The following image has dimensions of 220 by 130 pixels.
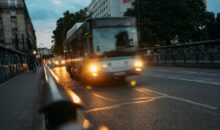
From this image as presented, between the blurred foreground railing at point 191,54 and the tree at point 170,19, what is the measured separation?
1273cm

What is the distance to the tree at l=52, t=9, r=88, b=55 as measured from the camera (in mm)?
73938

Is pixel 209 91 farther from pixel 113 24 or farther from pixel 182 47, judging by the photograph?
pixel 182 47

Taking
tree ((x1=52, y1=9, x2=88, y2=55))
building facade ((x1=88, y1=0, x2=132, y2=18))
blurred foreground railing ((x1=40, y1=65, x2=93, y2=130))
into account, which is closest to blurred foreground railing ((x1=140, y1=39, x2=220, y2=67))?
blurred foreground railing ((x1=40, y1=65, x2=93, y2=130))

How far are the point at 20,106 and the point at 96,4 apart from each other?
11385cm

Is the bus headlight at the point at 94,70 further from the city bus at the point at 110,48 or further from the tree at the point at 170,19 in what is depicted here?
the tree at the point at 170,19

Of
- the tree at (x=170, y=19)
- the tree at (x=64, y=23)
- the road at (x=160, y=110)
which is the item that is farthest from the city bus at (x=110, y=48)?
the tree at (x=64, y=23)

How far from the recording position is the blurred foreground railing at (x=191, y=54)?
18578 millimetres

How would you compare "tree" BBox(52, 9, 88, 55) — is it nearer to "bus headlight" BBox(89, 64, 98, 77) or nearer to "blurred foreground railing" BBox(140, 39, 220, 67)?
"blurred foreground railing" BBox(140, 39, 220, 67)

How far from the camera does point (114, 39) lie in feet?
38.7

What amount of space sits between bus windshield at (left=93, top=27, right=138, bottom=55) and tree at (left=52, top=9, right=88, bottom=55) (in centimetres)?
6205

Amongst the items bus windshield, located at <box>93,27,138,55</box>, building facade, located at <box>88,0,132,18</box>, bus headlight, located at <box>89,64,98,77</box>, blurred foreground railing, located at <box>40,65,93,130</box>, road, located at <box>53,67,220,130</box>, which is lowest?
road, located at <box>53,67,220,130</box>

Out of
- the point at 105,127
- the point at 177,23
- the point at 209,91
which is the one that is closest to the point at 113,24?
the point at 209,91

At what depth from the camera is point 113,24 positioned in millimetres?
12000

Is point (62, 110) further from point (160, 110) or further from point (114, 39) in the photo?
point (114, 39)
